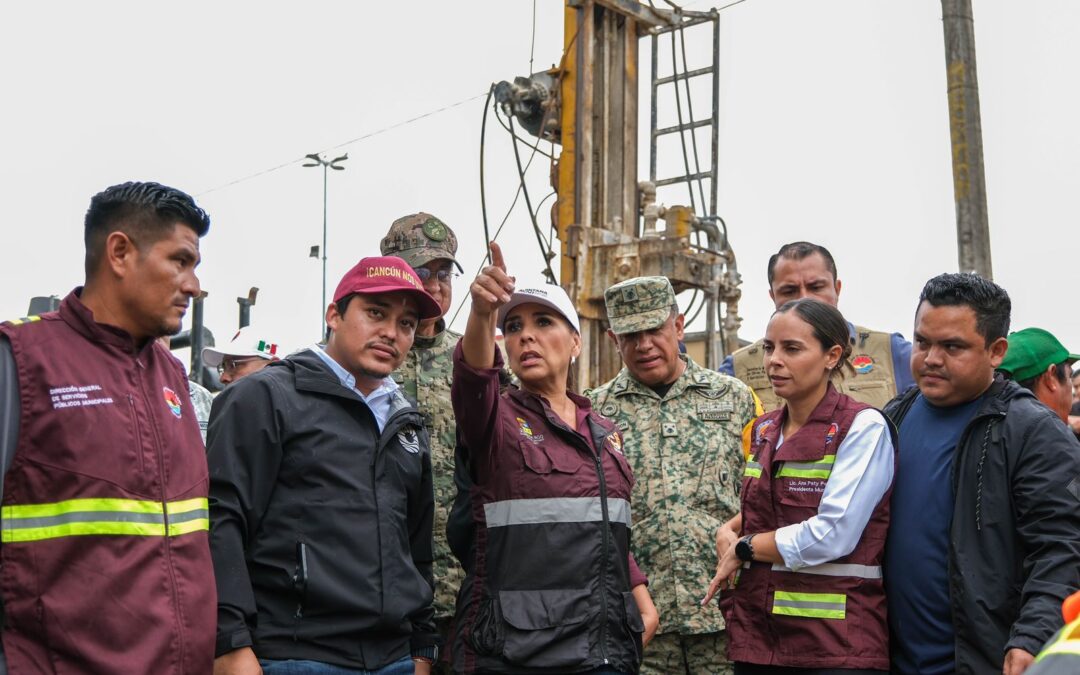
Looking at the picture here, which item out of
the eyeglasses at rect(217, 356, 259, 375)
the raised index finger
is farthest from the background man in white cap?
the raised index finger

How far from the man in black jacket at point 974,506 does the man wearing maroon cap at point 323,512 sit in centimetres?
152

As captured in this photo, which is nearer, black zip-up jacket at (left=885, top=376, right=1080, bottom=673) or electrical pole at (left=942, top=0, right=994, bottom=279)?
black zip-up jacket at (left=885, top=376, right=1080, bottom=673)

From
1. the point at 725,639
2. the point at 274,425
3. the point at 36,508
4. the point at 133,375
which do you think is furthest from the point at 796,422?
the point at 36,508

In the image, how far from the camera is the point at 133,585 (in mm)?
2771

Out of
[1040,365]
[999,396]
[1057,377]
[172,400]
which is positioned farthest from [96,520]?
[1057,377]

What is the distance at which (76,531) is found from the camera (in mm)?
2709

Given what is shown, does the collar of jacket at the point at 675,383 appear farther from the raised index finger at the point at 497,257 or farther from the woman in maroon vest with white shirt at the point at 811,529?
the raised index finger at the point at 497,257

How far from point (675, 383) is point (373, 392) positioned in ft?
4.97

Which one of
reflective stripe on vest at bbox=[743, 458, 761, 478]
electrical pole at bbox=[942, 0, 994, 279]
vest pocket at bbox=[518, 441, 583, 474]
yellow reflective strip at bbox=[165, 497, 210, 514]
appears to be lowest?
yellow reflective strip at bbox=[165, 497, 210, 514]

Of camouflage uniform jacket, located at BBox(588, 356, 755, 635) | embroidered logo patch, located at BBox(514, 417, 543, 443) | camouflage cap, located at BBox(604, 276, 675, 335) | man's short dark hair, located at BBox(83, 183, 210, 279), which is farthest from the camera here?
camouflage cap, located at BBox(604, 276, 675, 335)

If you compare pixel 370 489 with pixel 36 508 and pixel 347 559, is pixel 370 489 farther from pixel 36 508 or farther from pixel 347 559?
pixel 36 508

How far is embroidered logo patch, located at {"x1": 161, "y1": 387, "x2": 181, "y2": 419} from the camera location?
10.1ft

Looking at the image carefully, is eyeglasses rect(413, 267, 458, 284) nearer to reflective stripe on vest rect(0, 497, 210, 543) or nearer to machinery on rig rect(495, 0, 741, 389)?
reflective stripe on vest rect(0, 497, 210, 543)

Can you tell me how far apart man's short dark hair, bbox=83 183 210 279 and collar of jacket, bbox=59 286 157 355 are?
0.12 m
